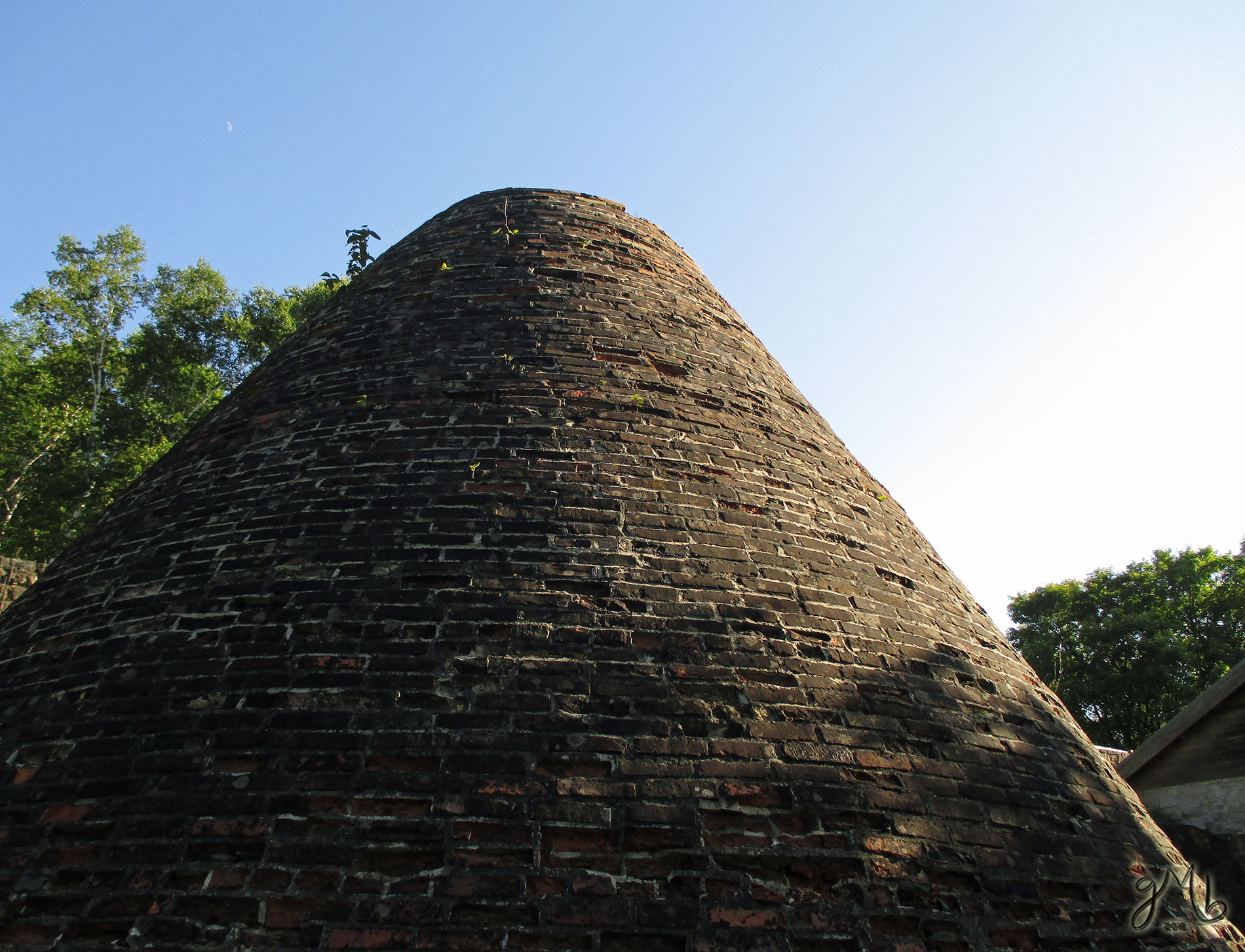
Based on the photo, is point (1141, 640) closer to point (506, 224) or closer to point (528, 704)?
point (506, 224)

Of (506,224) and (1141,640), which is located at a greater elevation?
(1141,640)

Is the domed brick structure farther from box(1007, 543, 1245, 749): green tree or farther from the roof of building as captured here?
box(1007, 543, 1245, 749): green tree

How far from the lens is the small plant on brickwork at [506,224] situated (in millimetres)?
4777

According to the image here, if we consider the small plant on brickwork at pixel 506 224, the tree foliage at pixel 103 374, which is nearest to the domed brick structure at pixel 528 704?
the small plant on brickwork at pixel 506 224

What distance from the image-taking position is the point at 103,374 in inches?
738

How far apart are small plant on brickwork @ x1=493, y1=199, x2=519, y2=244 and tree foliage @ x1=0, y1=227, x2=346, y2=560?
13.3 metres

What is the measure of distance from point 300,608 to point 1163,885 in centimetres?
358

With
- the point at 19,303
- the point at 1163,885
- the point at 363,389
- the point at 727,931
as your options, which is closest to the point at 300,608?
the point at 363,389

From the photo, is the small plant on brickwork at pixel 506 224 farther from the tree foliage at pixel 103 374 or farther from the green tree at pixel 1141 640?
the green tree at pixel 1141 640

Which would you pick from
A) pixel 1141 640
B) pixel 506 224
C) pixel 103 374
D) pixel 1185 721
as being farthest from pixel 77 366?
pixel 1141 640

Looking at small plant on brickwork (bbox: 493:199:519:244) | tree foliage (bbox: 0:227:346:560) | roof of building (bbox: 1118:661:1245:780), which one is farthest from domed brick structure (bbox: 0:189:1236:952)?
tree foliage (bbox: 0:227:346:560)

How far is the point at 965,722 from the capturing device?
109 inches

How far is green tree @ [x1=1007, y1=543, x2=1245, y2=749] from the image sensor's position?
2264cm

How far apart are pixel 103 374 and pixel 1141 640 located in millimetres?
34064
